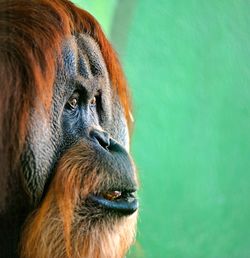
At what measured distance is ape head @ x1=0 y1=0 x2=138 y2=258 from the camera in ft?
4.29

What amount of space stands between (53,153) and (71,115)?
0.10 meters

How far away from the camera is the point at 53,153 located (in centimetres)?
138

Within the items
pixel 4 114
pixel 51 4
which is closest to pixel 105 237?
pixel 4 114

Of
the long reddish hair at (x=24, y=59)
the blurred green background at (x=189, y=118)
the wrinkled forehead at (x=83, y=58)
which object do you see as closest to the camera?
the long reddish hair at (x=24, y=59)

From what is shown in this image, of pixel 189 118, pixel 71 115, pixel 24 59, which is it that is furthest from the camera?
pixel 189 118

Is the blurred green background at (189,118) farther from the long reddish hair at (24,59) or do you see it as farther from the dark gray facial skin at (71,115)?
the long reddish hair at (24,59)

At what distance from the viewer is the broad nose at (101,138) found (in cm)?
141

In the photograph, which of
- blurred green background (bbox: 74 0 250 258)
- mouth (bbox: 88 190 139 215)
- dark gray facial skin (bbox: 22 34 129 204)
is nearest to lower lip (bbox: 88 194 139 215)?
mouth (bbox: 88 190 139 215)

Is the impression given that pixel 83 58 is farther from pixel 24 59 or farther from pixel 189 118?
pixel 189 118

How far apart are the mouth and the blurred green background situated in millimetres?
844

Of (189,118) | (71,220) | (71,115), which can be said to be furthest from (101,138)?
(189,118)

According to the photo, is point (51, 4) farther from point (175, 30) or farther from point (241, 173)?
point (241, 173)

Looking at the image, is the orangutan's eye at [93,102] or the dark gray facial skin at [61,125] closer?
the dark gray facial skin at [61,125]

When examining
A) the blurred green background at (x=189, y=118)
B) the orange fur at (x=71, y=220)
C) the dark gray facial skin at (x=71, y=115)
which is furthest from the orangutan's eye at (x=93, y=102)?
the blurred green background at (x=189, y=118)
